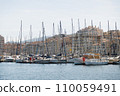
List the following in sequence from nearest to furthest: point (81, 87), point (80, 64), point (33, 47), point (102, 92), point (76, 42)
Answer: point (102, 92) → point (81, 87) → point (80, 64) → point (76, 42) → point (33, 47)

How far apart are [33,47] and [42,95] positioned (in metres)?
157

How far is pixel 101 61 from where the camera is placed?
71.1 m

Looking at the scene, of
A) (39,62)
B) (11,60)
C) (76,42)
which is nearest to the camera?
(39,62)

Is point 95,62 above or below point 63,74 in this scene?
above

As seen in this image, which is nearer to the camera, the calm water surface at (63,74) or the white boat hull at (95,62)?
the calm water surface at (63,74)

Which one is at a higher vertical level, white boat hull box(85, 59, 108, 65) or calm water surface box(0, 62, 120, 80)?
white boat hull box(85, 59, 108, 65)

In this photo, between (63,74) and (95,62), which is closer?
(63,74)

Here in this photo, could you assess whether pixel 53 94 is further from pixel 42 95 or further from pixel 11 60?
pixel 11 60

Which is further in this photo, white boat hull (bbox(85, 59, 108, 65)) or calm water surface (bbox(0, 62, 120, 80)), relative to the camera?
white boat hull (bbox(85, 59, 108, 65))

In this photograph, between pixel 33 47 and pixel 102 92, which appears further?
pixel 33 47

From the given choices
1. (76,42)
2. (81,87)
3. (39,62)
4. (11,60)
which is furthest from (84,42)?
(81,87)

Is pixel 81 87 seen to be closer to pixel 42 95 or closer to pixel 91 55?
pixel 42 95

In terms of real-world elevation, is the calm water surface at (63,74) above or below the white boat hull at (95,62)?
below

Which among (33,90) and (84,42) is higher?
(84,42)
